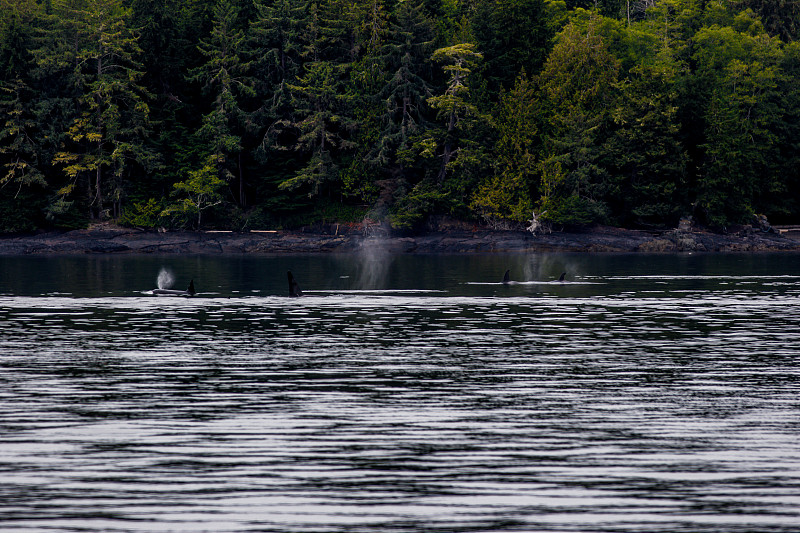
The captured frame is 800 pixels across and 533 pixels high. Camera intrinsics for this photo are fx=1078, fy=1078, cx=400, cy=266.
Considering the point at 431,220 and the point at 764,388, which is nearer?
the point at 764,388

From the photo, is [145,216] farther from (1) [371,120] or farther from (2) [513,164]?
(2) [513,164]

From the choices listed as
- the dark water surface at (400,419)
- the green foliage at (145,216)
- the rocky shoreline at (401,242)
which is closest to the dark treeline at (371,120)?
the green foliage at (145,216)

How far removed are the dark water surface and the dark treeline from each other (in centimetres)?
6924

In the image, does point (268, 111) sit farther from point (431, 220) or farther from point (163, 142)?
point (431, 220)

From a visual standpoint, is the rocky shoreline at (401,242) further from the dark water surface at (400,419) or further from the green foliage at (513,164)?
the dark water surface at (400,419)

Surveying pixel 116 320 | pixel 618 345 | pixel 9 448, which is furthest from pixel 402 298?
pixel 9 448

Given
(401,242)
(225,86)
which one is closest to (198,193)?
(225,86)

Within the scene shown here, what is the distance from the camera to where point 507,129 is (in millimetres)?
110875

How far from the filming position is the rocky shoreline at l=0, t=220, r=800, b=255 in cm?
10425

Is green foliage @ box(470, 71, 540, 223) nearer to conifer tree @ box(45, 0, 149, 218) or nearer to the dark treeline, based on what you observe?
the dark treeline

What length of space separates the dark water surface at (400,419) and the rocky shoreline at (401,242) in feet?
209

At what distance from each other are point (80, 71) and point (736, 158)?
220 feet

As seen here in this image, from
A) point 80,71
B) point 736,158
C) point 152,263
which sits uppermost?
point 80,71

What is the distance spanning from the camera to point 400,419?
1847 centimetres
